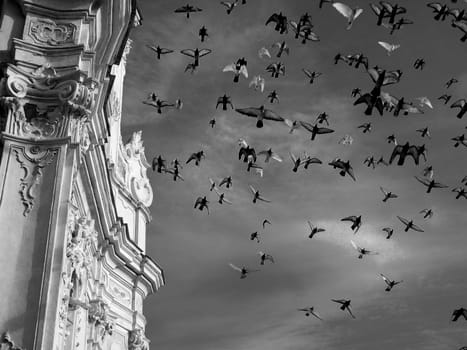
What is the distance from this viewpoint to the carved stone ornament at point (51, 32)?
13.1 meters

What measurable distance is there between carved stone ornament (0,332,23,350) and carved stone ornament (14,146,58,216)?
228 cm

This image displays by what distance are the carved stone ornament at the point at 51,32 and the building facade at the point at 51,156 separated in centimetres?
2

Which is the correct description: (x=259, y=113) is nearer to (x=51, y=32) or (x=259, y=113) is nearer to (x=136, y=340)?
(x=51, y=32)

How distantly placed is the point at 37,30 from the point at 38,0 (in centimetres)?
73

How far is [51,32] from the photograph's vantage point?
1327cm

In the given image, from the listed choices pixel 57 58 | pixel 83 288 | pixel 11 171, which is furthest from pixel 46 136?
pixel 83 288

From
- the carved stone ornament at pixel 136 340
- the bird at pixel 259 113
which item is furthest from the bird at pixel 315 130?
the carved stone ornament at pixel 136 340

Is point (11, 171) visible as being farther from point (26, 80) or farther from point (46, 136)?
point (26, 80)

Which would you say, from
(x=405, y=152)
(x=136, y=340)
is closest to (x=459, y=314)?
(x=405, y=152)

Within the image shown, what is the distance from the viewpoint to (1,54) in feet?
42.0

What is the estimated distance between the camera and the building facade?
1095cm

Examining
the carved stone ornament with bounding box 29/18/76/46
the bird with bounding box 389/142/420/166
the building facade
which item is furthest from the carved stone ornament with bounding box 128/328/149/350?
the bird with bounding box 389/142/420/166

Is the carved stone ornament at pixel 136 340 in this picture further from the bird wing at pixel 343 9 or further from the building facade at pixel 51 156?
the bird wing at pixel 343 9

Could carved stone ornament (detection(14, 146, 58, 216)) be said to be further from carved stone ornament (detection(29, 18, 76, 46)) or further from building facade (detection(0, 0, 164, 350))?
carved stone ornament (detection(29, 18, 76, 46))
